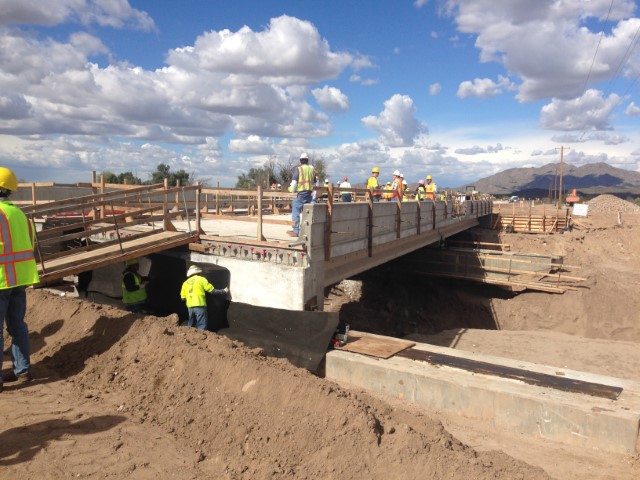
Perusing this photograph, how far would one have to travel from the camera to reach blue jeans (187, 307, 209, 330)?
779 centimetres

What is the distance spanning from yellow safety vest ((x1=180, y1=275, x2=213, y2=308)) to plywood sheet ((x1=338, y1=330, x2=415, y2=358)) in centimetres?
253

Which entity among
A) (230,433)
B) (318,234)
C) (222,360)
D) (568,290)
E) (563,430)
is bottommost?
(568,290)

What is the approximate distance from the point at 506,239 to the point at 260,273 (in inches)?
945

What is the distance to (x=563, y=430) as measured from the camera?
18.9 ft

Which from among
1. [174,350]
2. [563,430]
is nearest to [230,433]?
[174,350]

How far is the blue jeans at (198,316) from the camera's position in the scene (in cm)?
779

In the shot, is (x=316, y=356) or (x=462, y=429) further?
(x=316, y=356)

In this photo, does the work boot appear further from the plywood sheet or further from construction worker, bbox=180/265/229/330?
the plywood sheet

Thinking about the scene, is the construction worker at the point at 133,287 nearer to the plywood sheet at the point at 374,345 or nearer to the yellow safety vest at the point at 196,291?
the yellow safety vest at the point at 196,291

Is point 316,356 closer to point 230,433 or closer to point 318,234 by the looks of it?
point 318,234

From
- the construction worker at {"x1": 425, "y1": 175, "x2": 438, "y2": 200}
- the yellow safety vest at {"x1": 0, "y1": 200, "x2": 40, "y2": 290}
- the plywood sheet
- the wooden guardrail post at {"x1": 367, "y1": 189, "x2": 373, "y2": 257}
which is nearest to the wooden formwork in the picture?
the construction worker at {"x1": 425, "y1": 175, "x2": 438, "y2": 200}

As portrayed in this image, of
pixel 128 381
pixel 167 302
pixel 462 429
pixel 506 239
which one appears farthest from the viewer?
pixel 506 239

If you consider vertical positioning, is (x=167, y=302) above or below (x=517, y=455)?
above

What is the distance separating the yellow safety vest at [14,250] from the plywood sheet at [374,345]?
490cm
